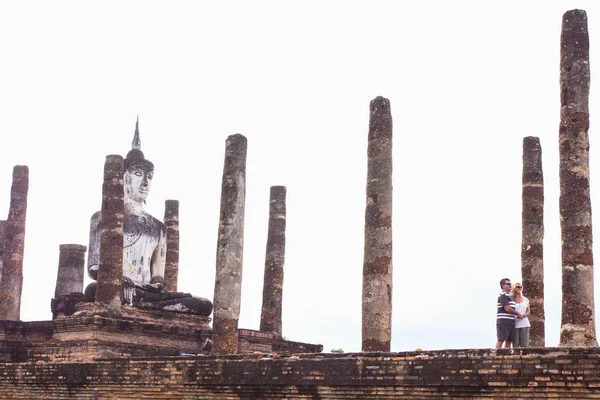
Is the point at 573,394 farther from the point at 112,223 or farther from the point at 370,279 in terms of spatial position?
the point at 112,223

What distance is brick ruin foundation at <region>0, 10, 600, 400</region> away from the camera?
30.8 feet

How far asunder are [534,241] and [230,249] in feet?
18.6

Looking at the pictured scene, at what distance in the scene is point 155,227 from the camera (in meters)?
19.9

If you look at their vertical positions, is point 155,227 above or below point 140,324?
above

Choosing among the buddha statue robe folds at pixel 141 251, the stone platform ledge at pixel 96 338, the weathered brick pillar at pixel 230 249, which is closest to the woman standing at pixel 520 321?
the weathered brick pillar at pixel 230 249

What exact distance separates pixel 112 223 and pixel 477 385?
30.9ft

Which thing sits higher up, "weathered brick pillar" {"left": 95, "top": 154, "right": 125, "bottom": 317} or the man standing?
"weathered brick pillar" {"left": 95, "top": 154, "right": 125, "bottom": 317}

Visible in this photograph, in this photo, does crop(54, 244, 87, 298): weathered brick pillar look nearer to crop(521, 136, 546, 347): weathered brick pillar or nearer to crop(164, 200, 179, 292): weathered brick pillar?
crop(164, 200, 179, 292): weathered brick pillar

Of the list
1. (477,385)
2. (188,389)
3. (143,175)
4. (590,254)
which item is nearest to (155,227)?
(143,175)

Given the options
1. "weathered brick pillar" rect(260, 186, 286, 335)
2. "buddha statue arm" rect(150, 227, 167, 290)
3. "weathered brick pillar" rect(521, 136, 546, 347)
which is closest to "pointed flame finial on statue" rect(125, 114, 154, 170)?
"buddha statue arm" rect(150, 227, 167, 290)

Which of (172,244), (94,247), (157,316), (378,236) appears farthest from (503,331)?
(172,244)

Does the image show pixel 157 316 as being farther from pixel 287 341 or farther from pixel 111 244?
pixel 287 341

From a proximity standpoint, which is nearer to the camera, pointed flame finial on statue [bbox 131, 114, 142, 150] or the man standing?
the man standing

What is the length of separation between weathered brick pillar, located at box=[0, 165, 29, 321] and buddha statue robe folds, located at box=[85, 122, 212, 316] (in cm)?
300
